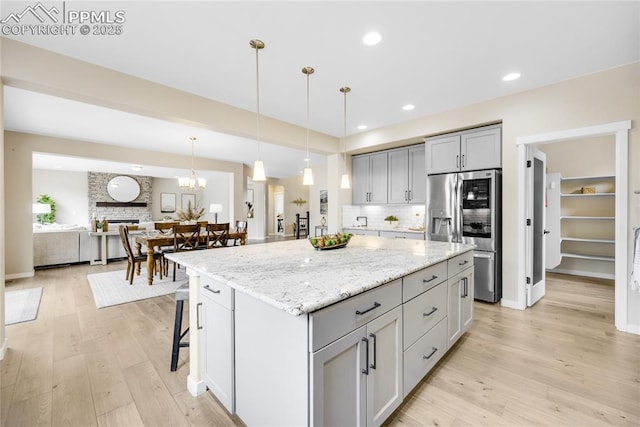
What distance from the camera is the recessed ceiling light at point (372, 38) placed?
7.22 feet

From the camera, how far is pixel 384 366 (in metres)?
1.47

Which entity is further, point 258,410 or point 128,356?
point 128,356

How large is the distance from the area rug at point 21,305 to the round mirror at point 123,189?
265 inches

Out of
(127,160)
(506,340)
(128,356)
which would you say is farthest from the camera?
(127,160)

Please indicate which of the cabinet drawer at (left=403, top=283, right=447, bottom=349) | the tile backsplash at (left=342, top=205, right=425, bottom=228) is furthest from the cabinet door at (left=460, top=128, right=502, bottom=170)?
the cabinet drawer at (left=403, top=283, right=447, bottom=349)

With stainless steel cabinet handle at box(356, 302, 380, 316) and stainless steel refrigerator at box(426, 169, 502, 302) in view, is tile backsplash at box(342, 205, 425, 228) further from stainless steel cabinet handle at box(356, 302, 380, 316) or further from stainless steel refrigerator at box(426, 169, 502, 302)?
stainless steel cabinet handle at box(356, 302, 380, 316)

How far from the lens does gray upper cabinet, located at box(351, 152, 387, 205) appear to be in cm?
508

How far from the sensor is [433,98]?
11.4 ft

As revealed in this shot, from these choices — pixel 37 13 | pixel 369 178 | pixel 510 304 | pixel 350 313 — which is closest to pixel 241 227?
pixel 369 178

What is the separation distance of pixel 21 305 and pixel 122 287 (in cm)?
107

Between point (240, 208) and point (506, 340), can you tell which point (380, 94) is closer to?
point (506, 340)

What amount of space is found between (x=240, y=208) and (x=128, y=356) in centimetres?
573

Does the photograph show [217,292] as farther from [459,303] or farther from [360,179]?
[360,179]

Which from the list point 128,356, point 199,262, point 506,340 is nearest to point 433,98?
point 506,340
